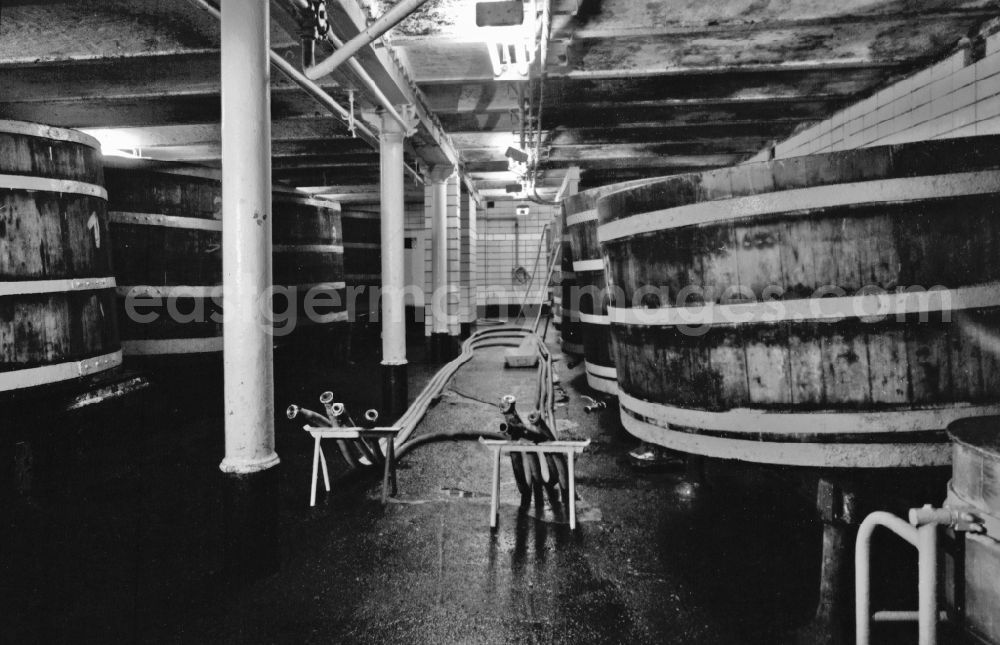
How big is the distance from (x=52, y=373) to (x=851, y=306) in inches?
176

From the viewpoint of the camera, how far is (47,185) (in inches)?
138

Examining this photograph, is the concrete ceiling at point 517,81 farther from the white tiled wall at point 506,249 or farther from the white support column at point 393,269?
the white tiled wall at point 506,249

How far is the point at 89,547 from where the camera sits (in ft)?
9.21

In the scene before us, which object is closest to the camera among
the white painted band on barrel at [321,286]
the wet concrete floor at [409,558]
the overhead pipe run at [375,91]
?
the wet concrete floor at [409,558]

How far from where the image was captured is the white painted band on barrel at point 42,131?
3.37 m

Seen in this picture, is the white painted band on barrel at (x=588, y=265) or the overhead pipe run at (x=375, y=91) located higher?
the overhead pipe run at (x=375, y=91)

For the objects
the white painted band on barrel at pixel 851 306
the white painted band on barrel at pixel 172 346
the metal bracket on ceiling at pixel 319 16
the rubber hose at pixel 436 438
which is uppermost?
the metal bracket on ceiling at pixel 319 16

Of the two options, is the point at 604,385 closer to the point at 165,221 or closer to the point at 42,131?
the point at 165,221

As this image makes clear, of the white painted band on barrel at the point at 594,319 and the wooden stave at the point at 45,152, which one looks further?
the white painted band on barrel at the point at 594,319

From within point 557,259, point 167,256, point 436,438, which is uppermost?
point 557,259

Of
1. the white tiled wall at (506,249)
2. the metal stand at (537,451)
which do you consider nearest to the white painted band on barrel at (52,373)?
the metal stand at (537,451)

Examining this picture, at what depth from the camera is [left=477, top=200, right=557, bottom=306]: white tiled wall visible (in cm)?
1723

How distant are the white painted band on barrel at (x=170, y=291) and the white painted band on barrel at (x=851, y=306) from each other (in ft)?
15.7

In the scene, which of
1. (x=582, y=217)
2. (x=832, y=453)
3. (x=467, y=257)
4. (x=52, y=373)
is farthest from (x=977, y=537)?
(x=467, y=257)
